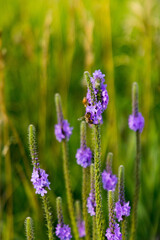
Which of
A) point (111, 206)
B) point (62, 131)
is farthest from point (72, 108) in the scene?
point (111, 206)

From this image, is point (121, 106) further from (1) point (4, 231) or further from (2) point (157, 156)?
(1) point (4, 231)

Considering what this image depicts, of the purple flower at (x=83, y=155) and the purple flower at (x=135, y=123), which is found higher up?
the purple flower at (x=135, y=123)

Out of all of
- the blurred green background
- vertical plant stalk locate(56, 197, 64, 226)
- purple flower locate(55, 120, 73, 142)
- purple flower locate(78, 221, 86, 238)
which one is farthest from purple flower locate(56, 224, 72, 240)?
the blurred green background

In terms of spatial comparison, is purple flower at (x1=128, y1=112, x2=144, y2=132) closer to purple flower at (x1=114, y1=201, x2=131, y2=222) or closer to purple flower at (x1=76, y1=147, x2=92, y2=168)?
purple flower at (x1=76, y1=147, x2=92, y2=168)

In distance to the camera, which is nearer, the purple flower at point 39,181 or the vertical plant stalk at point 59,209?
the purple flower at point 39,181

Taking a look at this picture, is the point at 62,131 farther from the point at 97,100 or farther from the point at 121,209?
the point at 97,100

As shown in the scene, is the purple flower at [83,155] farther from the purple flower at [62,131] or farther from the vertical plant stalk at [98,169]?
the vertical plant stalk at [98,169]

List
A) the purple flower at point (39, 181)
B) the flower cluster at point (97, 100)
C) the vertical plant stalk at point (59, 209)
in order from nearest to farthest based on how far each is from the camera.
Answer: the flower cluster at point (97, 100) < the purple flower at point (39, 181) < the vertical plant stalk at point (59, 209)

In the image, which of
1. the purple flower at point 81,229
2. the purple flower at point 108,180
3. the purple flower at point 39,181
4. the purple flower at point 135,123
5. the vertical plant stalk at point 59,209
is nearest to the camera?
the purple flower at point 39,181

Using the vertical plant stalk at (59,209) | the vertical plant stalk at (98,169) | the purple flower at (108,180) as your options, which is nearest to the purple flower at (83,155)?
the purple flower at (108,180)
